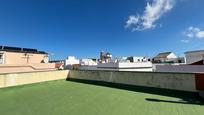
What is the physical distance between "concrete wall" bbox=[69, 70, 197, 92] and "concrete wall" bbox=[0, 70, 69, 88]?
120 inches

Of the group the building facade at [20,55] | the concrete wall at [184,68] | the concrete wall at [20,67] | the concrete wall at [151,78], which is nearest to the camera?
the concrete wall at [151,78]

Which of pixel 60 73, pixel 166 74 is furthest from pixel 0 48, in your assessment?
pixel 166 74

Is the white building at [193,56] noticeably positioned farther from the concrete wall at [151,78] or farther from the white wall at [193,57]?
the concrete wall at [151,78]

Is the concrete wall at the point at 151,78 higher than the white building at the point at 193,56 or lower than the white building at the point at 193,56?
lower

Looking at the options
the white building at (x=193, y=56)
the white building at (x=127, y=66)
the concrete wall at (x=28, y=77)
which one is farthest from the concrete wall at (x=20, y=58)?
the white building at (x=193, y=56)

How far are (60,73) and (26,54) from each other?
12.2 meters

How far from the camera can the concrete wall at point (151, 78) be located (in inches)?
289

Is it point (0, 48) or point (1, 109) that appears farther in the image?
point (0, 48)

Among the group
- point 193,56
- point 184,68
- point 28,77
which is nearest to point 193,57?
point 193,56

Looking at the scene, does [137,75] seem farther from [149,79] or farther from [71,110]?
[71,110]

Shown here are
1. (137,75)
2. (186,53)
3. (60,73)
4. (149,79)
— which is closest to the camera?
(149,79)

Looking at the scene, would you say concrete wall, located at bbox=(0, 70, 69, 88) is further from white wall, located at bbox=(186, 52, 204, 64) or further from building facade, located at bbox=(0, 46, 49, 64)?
white wall, located at bbox=(186, 52, 204, 64)

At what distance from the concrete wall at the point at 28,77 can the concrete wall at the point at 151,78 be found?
3.05 m

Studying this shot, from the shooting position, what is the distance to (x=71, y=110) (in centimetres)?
509
